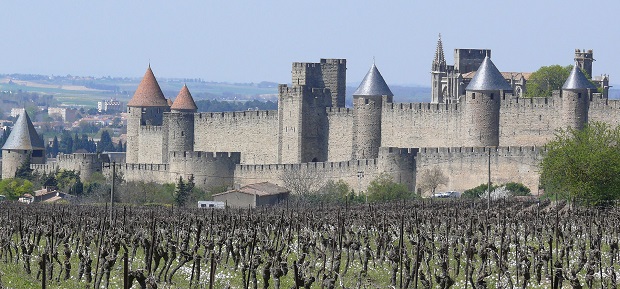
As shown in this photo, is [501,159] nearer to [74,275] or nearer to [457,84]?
[457,84]

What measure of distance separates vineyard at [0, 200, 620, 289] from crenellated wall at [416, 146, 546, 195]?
258 inches

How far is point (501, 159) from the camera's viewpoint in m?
46.5

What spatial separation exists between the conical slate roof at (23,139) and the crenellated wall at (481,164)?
59.7 ft

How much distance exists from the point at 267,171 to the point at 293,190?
5.54 ft

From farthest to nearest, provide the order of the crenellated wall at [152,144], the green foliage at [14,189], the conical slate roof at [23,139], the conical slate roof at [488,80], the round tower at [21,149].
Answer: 1. the conical slate roof at [23,139]
2. the round tower at [21,149]
3. the crenellated wall at [152,144]
4. the green foliage at [14,189]
5. the conical slate roof at [488,80]

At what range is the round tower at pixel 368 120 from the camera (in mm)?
50781

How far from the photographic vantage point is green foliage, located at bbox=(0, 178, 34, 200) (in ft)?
176

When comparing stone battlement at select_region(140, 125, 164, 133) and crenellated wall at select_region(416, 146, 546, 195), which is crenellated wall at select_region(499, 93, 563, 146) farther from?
stone battlement at select_region(140, 125, 164, 133)

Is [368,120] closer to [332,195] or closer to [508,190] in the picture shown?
[332,195]

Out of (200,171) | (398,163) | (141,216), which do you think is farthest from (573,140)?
(200,171)

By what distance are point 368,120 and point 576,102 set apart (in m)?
6.81

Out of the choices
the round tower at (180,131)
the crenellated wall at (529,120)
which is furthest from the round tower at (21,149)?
the crenellated wall at (529,120)

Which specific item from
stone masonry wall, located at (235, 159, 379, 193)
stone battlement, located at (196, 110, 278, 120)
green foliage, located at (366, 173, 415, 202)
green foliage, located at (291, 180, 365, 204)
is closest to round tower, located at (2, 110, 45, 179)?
stone battlement, located at (196, 110, 278, 120)

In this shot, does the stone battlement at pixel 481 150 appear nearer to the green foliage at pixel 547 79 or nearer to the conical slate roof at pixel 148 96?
the green foliage at pixel 547 79
